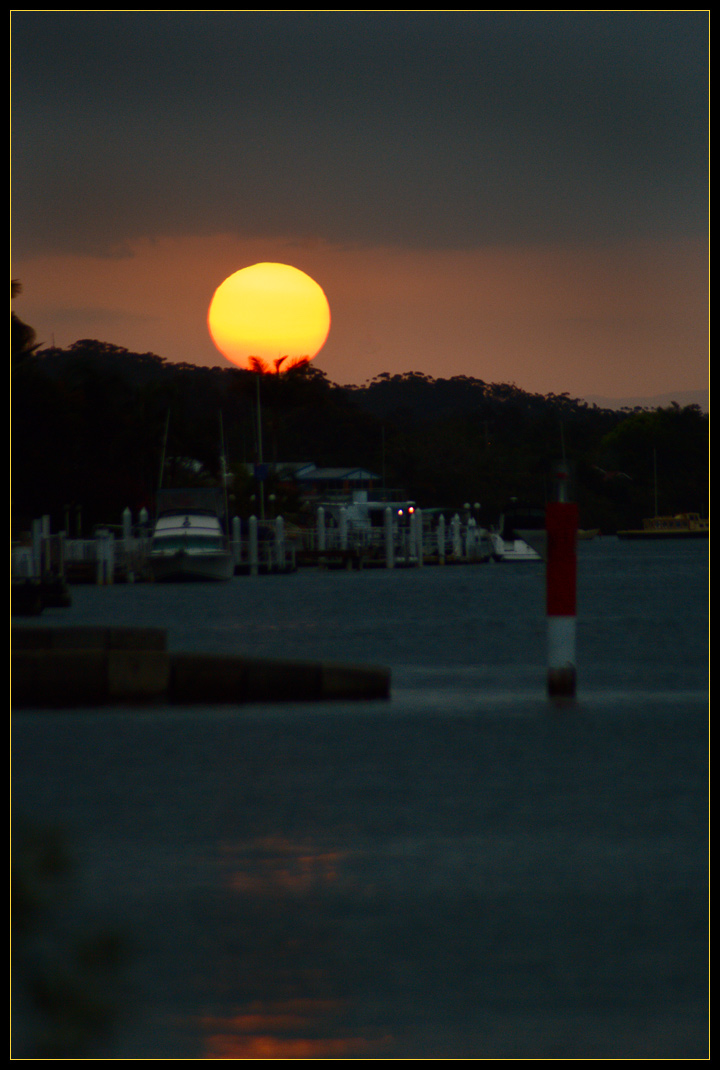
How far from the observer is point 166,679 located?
1445 cm

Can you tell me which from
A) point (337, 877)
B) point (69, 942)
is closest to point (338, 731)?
point (337, 877)

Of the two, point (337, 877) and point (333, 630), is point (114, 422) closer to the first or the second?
point (333, 630)

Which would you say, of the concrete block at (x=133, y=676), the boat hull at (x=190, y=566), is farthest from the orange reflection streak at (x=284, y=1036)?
the boat hull at (x=190, y=566)

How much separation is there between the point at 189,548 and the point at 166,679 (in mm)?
42843

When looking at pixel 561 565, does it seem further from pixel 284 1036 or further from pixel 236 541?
pixel 236 541

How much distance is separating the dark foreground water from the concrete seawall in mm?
369

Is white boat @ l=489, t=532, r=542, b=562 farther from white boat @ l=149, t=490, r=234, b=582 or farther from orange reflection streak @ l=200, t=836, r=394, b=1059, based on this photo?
orange reflection streak @ l=200, t=836, r=394, b=1059

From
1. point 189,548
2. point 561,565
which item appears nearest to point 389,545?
point 189,548

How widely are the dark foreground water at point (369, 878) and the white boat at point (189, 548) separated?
1599 inches

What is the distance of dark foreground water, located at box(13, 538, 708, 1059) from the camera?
479 centimetres

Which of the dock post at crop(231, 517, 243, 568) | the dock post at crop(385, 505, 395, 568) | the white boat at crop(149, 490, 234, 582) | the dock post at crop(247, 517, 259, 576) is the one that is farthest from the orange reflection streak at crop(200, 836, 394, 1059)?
the dock post at crop(385, 505, 395, 568)

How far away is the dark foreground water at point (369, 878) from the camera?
4785mm

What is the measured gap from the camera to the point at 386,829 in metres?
8.30

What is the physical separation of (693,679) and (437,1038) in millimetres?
13105
